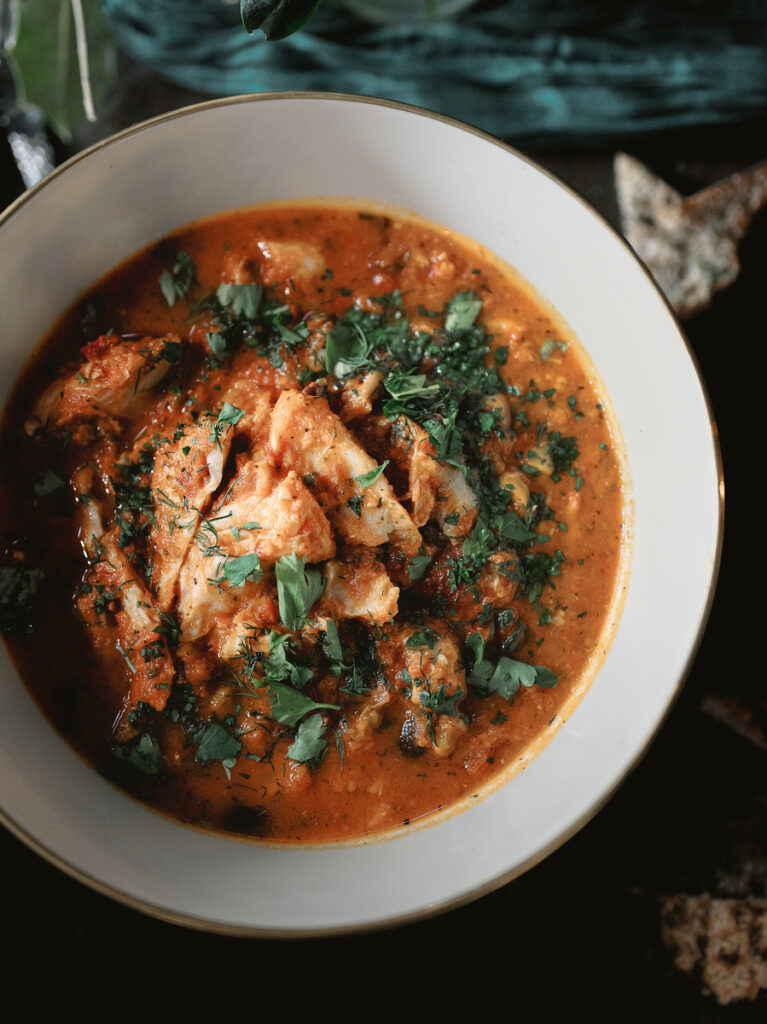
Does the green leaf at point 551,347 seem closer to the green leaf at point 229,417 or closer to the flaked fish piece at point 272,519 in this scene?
the flaked fish piece at point 272,519

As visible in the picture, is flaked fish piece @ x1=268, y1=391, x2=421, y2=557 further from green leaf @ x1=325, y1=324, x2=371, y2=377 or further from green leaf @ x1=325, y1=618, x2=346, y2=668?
green leaf @ x1=325, y1=618, x2=346, y2=668

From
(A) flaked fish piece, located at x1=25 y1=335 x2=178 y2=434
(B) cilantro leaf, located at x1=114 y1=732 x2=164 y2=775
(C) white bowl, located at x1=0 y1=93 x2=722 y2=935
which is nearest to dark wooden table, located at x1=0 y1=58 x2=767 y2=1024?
(C) white bowl, located at x1=0 y1=93 x2=722 y2=935

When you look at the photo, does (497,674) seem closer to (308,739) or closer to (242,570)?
(308,739)

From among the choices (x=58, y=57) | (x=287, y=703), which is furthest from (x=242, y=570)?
(x=58, y=57)

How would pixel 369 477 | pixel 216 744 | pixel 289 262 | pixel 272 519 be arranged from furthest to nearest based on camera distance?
pixel 289 262
pixel 216 744
pixel 369 477
pixel 272 519

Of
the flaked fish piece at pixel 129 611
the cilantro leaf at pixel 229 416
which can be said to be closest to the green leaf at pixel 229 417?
the cilantro leaf at pixel 229 416
